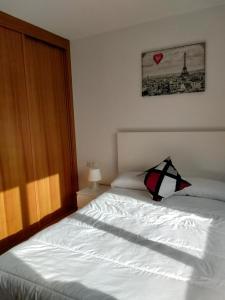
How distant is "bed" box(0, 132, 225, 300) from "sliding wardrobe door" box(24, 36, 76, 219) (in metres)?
1.20

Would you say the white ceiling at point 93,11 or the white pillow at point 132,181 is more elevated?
the white ceiling at point 93,11

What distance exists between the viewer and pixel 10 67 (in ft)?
8.34

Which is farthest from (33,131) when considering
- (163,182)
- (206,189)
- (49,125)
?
(206,189)

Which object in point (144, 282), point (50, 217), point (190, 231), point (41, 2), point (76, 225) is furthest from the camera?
point (50, 217)

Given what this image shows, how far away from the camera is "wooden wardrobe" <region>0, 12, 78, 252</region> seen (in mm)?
2525

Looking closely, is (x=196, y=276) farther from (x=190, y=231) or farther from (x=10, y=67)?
(x=10, y=67)

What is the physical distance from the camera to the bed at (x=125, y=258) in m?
1.13

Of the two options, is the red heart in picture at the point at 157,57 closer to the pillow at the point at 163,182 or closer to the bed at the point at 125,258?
the pillow at the point at 163,182

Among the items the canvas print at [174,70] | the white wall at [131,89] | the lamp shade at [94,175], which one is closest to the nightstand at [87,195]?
the lamp shade at [94,175]

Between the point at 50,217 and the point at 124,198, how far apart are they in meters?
1.30

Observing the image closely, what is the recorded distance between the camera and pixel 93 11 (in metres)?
2.43

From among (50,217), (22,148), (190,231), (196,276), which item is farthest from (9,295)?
(50,217)

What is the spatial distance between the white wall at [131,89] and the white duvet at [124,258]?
1.17m

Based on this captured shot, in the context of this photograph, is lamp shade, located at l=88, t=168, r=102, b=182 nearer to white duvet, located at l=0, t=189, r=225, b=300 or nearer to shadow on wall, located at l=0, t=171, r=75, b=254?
shadow on wall, located at l=0, t=171, r=75, b=254
